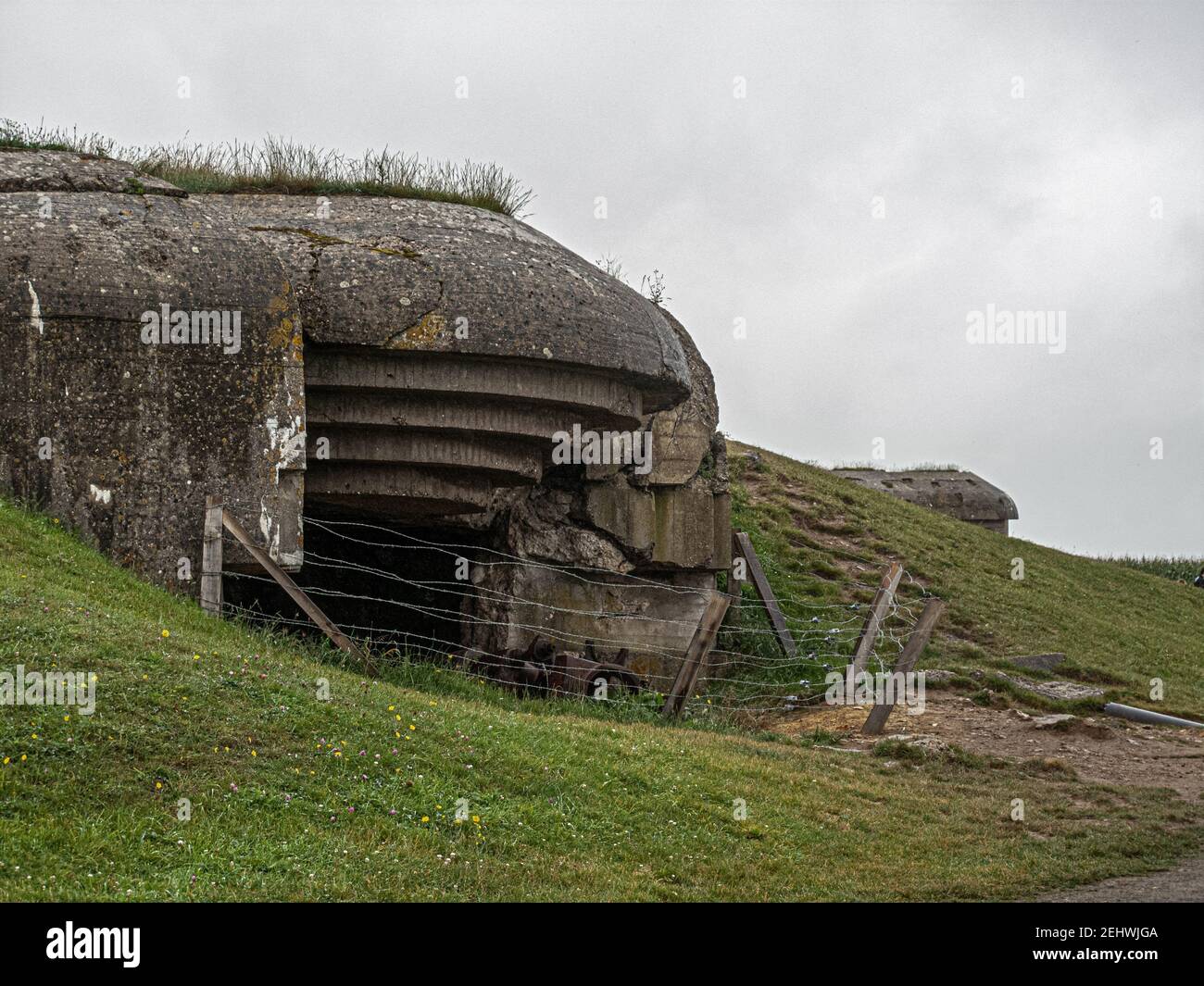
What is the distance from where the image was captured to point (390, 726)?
6.82 meters

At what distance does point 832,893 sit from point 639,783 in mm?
1447

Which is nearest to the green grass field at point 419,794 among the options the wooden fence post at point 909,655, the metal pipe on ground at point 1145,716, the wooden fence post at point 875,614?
the wooden fence post at point 909,655

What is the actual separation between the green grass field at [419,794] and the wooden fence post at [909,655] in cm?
90

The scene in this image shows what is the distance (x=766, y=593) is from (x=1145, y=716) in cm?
375

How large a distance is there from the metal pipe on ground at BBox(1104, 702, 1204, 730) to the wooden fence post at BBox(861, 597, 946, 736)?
2347 millimetres

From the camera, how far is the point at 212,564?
849cm

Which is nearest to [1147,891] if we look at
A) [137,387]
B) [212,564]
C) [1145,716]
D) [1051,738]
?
[1051,738]

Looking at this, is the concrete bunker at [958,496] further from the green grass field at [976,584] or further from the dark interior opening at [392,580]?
the dark interior opening at [392,580]

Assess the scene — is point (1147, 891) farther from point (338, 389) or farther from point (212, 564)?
point (338, 389)

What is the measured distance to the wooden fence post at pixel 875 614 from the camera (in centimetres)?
1130

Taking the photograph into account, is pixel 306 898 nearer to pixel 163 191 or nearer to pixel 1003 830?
pixel 1003 830

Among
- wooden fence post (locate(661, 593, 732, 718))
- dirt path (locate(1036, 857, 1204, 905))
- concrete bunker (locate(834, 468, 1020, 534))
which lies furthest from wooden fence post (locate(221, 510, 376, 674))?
concrete bunker (locate(834, 468, 1020, 534))

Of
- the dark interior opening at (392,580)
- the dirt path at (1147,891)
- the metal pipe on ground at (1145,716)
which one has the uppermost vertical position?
the dark interior opening at (392,580)

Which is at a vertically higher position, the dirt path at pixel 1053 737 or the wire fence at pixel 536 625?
the wire fence at pixel 536 625
